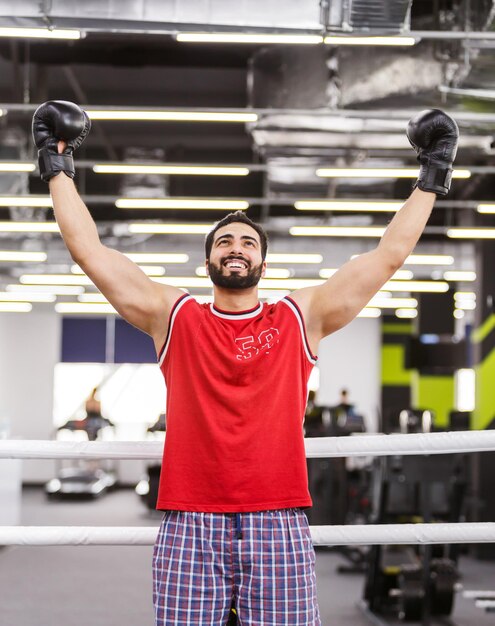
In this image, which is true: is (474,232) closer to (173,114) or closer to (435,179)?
(173,114)

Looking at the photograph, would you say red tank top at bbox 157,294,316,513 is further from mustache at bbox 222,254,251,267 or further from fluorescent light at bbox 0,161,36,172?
fluorescent light at bbox 0,161,36,172

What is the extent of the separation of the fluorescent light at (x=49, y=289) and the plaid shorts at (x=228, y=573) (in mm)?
11052

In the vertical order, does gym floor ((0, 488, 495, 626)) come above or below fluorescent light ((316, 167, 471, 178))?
below

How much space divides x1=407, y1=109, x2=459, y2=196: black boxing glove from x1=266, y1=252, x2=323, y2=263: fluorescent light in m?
8.11

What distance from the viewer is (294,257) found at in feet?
34.3

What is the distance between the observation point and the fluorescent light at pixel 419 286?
11211mm

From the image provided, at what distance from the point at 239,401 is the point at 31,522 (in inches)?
355

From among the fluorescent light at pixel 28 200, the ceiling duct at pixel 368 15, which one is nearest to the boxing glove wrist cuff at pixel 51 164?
the ceiling duct at pixel 368 15

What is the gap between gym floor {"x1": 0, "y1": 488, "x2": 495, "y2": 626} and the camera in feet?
18.0

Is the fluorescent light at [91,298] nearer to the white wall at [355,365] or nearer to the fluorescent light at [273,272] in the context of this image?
the fluorescent light at [273,272]

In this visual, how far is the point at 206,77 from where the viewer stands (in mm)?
10000

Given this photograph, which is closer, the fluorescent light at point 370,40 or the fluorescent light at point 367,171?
the fluorescent light at point 370,40

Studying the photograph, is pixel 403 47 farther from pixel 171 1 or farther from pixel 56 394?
pixel 56 394

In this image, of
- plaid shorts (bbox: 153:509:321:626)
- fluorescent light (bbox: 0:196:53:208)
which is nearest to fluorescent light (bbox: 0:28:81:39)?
fluorescent light (bbox: 0:196:53:208)
